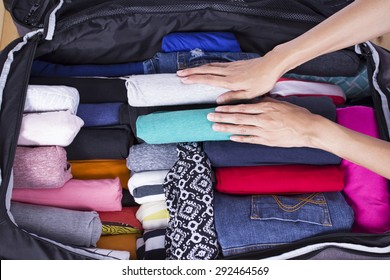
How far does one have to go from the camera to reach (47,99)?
35.9 inches

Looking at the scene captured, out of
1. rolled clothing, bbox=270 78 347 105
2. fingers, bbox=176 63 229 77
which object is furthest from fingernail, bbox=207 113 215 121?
rolled clothing, bbox=270 78 347 105

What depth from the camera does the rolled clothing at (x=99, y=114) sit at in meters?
1.00

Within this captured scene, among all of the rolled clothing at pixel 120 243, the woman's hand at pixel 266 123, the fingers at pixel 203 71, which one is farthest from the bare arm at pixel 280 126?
the rolled clothing at pixel 120 243

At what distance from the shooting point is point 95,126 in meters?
1.02

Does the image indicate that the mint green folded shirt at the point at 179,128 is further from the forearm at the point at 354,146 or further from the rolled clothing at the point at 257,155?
the forearm at the point at 354,146

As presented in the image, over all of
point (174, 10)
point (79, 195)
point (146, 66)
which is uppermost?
point (174, 10)

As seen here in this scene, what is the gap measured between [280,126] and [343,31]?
22 centimetres

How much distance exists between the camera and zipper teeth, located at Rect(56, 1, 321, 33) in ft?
3.35

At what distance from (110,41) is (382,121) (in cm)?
68

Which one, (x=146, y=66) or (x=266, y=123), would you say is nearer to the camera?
(x=266, y=123)

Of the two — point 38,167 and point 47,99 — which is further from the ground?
point 47,99

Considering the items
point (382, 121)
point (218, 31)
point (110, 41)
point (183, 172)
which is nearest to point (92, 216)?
point (183, 172)

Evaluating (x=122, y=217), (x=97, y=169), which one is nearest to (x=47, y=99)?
(x=97, y=169)

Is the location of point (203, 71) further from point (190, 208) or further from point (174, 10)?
point (190, 208)
